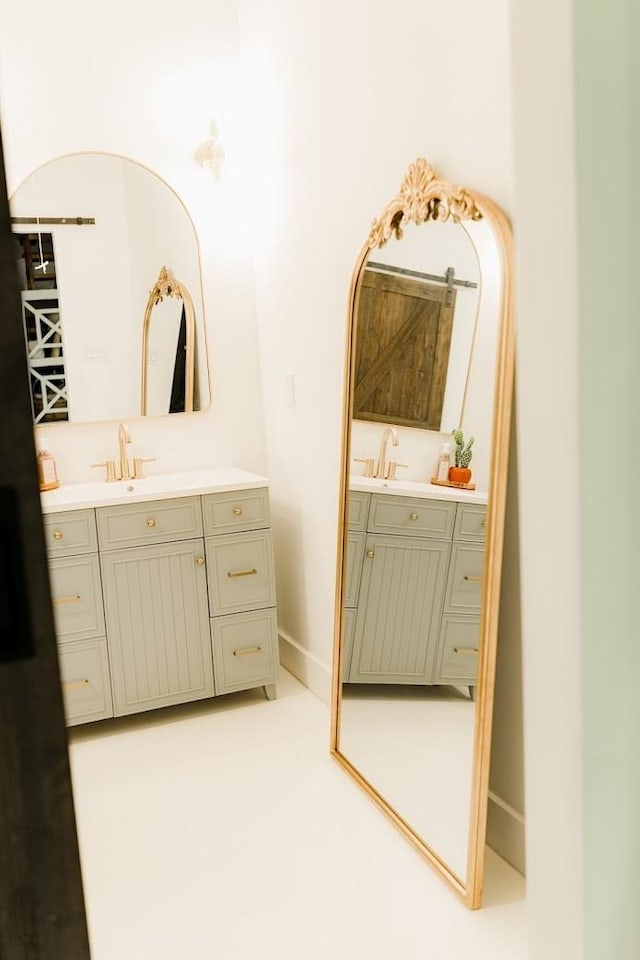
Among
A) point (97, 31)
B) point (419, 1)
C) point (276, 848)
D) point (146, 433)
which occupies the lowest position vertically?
point (276, 848)

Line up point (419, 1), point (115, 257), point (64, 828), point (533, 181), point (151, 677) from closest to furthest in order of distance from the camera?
point (64, 828) → point (533, 181) → point (419, 1) → point (151, 677) → point (115, 257)

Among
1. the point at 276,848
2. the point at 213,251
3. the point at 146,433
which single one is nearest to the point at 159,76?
the point at 213,251

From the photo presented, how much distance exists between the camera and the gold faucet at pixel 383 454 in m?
2.15

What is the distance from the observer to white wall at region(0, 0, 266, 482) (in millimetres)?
2795

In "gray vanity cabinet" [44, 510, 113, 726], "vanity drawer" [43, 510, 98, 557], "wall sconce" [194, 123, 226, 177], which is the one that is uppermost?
"wall sconce" [194, 123, 226, 177]

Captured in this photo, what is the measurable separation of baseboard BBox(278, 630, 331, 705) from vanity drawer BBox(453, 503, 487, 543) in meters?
1.13

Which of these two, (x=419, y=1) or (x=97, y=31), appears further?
(x=97, y=31)

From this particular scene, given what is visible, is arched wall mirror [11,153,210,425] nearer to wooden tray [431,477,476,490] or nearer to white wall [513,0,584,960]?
wooden tray [431,477,476,490]

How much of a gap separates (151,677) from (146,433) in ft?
3.03

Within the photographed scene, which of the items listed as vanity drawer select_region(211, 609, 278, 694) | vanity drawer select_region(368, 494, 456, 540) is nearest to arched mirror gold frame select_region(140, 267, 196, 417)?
vanity drawer select_region(211, 609, 278, 694)

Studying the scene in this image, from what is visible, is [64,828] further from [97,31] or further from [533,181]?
[97,31]

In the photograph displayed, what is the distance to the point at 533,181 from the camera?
123 cm

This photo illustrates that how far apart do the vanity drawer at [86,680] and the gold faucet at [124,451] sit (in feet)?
2.15

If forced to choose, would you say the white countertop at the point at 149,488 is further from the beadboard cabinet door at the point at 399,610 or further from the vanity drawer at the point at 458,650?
the vanity drawer at the point at 458,650
